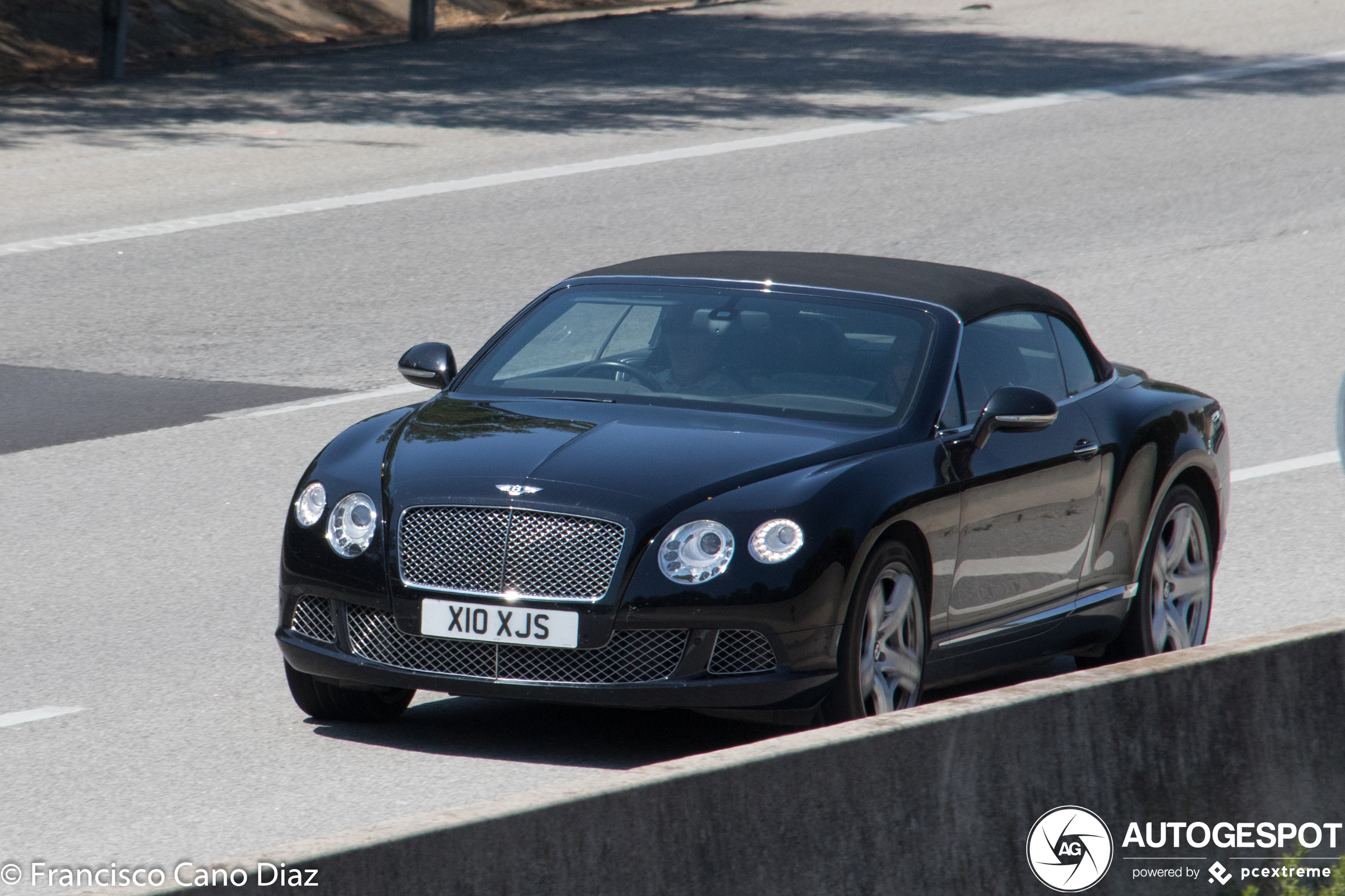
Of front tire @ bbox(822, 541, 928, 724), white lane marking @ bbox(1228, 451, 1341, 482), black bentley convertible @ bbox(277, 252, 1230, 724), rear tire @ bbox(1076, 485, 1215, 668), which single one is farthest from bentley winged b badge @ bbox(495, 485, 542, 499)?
white lane marking @ bbox(1228, 451, 1341, 482)

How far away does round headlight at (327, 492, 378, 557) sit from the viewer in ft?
20.8

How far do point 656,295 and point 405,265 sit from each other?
8307 millimetres

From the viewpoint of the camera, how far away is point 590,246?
52.8 ft

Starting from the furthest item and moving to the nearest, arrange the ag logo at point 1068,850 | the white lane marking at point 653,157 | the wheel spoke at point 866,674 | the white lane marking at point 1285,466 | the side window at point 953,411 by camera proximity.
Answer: the white lane marking at point 653,157
the white lane marking at point 1285,466
the side window at point 953,411
the wheel spoke at point 866,674
the ag logo at point 1068,850

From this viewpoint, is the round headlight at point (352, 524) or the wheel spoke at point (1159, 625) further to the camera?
the wheel spoke at point (1159, 625)

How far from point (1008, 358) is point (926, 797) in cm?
306

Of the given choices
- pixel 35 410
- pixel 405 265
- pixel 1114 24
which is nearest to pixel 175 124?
pixel 405 265

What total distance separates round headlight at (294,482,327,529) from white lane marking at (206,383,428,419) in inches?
183

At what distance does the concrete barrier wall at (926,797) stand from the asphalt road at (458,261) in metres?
1.63

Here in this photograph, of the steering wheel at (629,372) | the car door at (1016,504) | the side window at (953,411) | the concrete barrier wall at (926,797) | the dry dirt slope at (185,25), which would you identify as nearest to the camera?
the concrete barrier wall at (926,797)

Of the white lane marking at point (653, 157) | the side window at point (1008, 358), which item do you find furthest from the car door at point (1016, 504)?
the white lane marking at point (653, 157)

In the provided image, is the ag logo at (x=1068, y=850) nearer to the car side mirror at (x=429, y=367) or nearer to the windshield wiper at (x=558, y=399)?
the windshield wiper at (x=558, y=399)

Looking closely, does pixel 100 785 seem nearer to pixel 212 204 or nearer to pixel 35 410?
pixel 35 410

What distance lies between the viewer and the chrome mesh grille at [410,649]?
615cm
